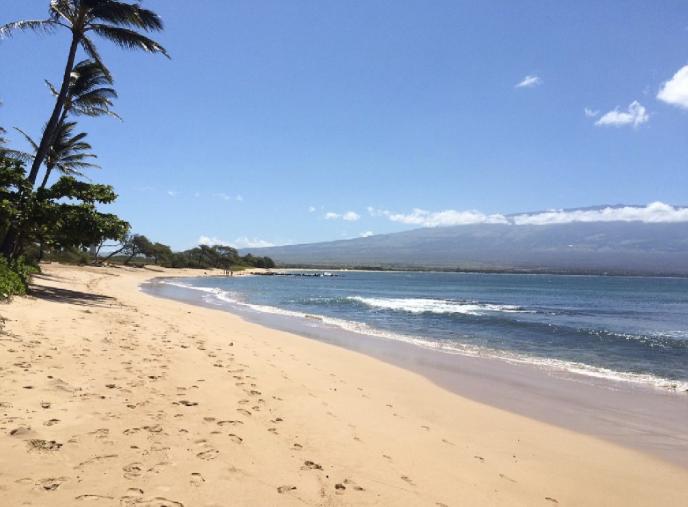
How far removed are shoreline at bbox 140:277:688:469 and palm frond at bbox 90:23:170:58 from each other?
13267 millimetres

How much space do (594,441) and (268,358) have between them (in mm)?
5946

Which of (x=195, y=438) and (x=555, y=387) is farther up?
(x=195, y=438)

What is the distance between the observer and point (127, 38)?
56.8ft

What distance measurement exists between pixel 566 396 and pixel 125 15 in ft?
60.9

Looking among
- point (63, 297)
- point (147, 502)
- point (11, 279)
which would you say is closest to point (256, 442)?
point (147, 502)

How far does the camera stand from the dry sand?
3545 mm

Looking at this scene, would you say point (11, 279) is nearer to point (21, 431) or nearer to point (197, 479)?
point (21, 431)

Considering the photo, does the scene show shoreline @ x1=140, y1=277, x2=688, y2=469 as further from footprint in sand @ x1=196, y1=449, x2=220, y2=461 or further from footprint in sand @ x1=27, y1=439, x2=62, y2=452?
footprint in sand @ x1=27, y1=439, x2=62, y2=452

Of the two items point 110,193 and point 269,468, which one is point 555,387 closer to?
point 269,468

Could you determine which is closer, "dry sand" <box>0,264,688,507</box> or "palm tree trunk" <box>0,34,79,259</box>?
"dry sand" <box>0,264,688,507</box>

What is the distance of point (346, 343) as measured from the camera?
13.9 metres

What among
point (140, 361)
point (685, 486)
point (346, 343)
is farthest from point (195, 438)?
point (346, 343)

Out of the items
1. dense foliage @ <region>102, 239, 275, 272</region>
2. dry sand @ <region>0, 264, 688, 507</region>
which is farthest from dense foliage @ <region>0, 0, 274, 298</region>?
dense foliage @ <region>102, 239, 275, 272</region>

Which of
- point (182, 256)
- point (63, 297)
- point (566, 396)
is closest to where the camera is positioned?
point (566, 396)
